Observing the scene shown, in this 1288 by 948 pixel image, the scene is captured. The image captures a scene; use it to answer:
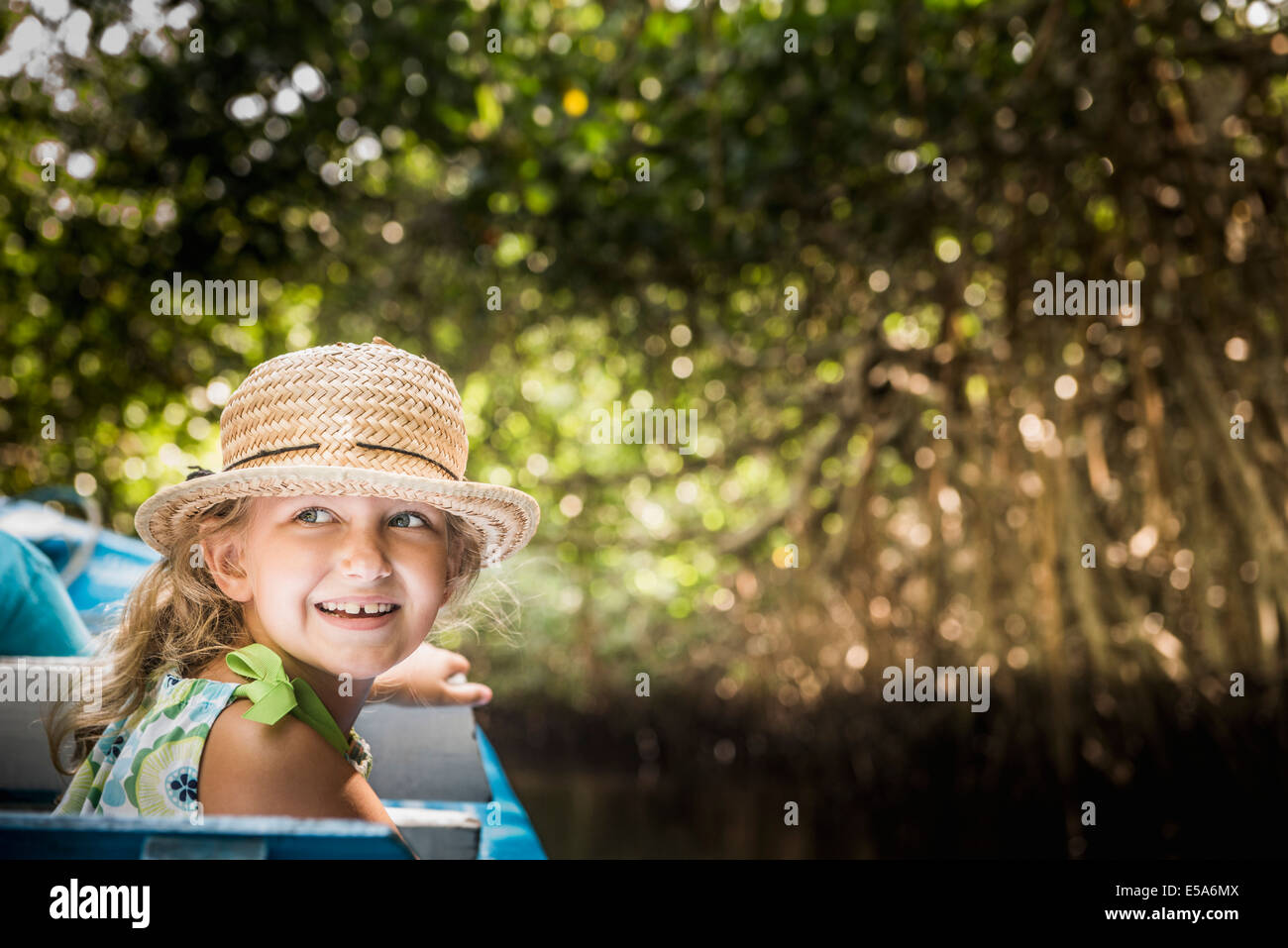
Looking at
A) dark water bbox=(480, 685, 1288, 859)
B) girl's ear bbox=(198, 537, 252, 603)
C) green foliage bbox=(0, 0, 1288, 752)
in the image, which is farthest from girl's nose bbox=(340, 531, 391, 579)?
dark water bbox=(480, 685, 1288, 859)

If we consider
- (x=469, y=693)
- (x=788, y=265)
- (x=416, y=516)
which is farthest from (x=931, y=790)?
A: (x=416, y=516)

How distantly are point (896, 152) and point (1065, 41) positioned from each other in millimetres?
474

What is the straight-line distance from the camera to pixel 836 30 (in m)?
2.28

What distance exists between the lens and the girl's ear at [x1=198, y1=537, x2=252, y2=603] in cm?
77

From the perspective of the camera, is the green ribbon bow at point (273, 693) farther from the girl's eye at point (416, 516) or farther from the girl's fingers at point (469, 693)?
the girl's fingers at point (469, 693)

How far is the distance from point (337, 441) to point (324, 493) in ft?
0.14

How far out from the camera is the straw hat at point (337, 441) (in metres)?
0.71

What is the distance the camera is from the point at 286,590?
741 mm

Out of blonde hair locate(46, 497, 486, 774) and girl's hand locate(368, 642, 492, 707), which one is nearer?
blonde hair locate(46, 497, 486, 774)

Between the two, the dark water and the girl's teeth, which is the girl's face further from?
the dark water

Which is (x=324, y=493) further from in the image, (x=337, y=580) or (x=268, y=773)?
(x=268, y=773)

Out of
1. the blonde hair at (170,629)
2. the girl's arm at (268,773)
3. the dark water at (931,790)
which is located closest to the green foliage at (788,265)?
the dark water at (931,790)

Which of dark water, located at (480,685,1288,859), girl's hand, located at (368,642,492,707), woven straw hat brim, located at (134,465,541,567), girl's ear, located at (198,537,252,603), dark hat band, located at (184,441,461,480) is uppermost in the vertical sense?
dark hat band, located at (184,441,461,480)

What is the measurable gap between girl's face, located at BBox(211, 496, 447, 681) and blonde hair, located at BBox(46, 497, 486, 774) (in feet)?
0.12
